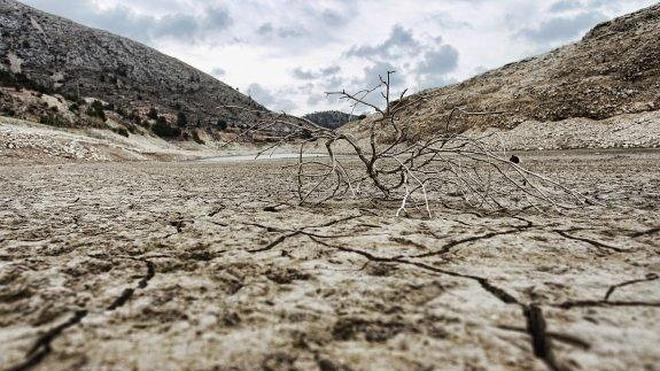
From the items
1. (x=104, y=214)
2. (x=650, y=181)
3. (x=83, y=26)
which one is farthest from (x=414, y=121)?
(x=83, y=26)

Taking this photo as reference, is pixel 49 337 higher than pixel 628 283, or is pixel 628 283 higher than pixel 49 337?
pixel 628 283

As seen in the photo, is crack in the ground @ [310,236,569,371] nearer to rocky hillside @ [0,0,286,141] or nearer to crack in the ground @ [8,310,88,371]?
crack in the ground @ [8,310,88,371]

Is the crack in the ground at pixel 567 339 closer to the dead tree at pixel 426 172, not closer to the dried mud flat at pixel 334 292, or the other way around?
the dried mud flat at pixel 334 292

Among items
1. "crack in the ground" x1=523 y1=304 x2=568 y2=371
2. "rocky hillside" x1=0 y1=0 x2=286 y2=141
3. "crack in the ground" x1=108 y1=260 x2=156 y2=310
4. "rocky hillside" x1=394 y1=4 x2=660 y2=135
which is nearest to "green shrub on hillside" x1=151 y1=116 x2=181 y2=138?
"rocky hillside" x1=0 y1=0 x2=286 y2=141

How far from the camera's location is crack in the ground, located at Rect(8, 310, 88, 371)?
3.72 feet

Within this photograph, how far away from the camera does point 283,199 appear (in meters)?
4.10

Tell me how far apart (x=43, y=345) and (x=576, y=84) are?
897 inches

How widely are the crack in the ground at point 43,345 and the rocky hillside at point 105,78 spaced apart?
27956mm

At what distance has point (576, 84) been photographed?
20.5 metres

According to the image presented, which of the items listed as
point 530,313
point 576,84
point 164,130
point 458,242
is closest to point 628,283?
point 530,313

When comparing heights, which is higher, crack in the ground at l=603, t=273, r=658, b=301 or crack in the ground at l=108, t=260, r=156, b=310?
crack in the ground at l=603, t=273, r=658, b=301

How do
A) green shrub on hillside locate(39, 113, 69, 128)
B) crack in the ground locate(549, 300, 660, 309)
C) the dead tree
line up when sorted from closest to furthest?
crack in the ground locate(549, 300, 660, 309) < the dead tree < green shrub on hillside locate(39, 113, 69, 128)

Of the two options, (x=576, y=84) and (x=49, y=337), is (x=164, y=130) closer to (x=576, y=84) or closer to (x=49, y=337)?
(x=576, y=84)

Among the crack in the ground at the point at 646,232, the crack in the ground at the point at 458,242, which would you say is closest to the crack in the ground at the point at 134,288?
the crack in the ground at the point at 458,242
